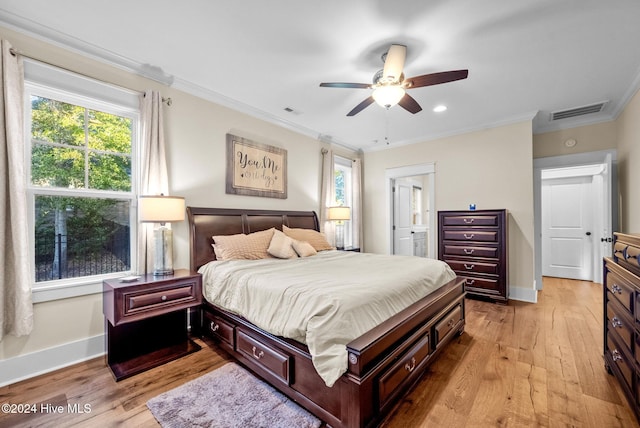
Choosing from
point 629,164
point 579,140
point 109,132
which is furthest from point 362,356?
point 579,140

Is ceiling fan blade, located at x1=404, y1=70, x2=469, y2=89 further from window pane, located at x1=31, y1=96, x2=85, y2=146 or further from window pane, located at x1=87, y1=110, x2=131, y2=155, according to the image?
window pane, located at x1=31, y1=96, x2=85, y2=146

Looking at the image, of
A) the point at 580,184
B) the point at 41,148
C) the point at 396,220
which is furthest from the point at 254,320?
the point at 580,184

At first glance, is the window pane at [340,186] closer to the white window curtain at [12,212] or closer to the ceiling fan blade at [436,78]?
the ceiling fan blade at [436,78]

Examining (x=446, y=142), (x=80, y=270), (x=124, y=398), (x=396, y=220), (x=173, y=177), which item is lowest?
(x=124, y=398)

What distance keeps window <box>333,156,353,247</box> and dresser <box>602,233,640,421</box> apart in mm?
3762

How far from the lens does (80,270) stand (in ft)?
8.15

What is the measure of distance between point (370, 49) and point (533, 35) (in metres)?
1.31

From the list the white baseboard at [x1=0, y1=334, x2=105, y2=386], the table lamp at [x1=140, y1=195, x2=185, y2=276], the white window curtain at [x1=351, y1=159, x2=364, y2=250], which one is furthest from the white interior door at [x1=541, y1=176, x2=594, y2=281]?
the white baseboard at [x1=0, y1=334, x2=105, y2=386]

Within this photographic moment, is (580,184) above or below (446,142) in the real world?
below

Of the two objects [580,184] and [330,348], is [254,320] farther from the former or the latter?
[580,184]

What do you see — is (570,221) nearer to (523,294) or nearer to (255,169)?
(523,294)

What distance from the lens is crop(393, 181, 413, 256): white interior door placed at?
5.59 metres

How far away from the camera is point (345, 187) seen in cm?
570

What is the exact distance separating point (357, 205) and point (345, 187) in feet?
1.54
